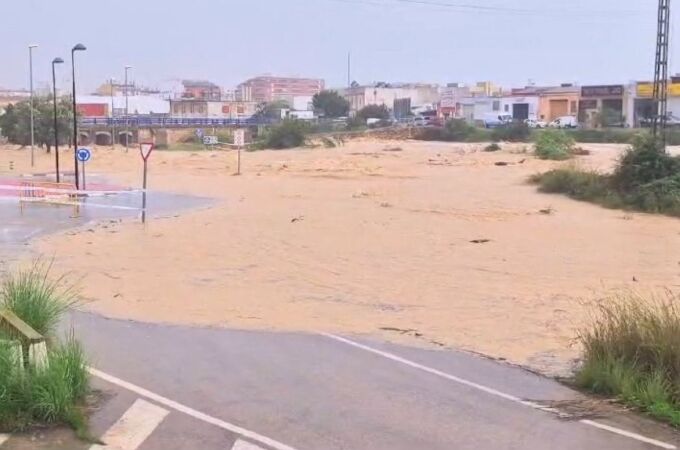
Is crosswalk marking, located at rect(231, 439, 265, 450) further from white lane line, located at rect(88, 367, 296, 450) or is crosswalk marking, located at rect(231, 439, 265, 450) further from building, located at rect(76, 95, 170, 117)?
building, located at rect(76, 95, 170, 117)

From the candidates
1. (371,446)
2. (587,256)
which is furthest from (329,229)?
(371,446)

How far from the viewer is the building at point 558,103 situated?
128125 millimetres

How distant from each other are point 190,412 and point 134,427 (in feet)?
1.98

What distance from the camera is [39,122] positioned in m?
80.4

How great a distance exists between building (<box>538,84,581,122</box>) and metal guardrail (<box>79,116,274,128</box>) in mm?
39413

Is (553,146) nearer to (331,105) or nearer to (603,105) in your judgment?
(603,105)

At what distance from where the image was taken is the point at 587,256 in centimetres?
2106

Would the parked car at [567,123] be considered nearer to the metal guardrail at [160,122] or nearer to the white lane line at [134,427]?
the metal guardrail at [160,122]

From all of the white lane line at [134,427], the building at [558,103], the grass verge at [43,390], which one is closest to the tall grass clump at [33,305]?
the grass verge at [43,390]

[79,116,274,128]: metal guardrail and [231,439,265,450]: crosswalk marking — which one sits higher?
[79,116,274,128]: metal guardrail

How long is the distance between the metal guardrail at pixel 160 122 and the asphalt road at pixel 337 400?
104m

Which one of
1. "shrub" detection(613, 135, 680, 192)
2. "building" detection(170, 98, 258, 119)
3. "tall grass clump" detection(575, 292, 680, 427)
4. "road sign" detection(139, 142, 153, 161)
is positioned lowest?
"tall grass clump" detection(575, 292, 680, 427)

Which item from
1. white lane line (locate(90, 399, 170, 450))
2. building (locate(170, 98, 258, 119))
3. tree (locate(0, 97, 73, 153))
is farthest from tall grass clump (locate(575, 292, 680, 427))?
building (locate(170, 98, 258, 119))

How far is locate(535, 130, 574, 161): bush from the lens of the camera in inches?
2480
